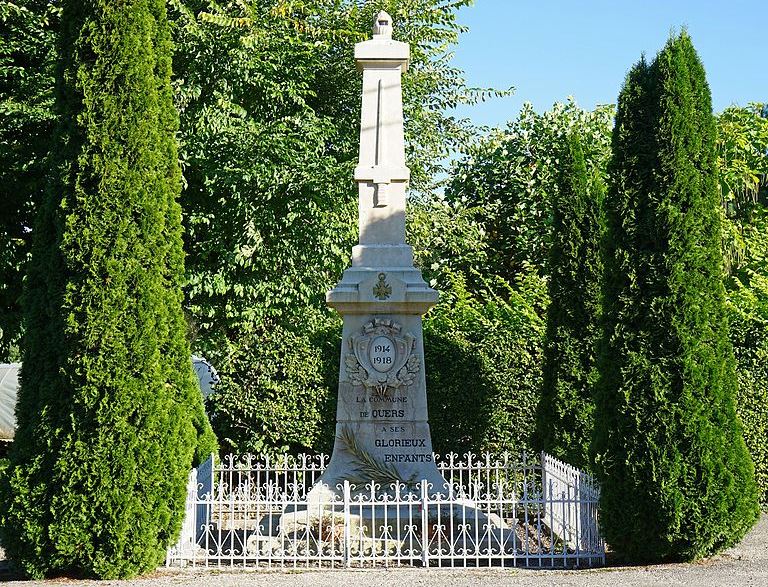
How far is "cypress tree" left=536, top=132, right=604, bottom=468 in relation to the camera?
11.5 m

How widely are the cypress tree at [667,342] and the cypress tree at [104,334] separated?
394cm

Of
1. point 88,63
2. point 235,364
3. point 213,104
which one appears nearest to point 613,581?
point 88,63

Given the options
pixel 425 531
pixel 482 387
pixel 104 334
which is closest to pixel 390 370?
pixel 425 531

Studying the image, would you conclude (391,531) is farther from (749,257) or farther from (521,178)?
(521,178)

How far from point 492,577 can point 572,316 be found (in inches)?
200

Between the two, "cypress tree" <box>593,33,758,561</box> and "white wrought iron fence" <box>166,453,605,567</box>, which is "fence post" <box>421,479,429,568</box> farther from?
"cypress tree" <box>593,33,758,561</box>

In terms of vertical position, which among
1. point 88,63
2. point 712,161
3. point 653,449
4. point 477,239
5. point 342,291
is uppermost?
point 477,239

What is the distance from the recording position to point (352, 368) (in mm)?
9594

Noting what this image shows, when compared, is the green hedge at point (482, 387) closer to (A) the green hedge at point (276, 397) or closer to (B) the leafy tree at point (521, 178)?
(A) the green hedge at point (276, 397)

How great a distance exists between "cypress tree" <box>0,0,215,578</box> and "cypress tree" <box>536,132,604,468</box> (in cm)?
534

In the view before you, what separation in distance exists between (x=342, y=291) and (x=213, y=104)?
21.8 feet

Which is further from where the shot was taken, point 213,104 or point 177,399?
point 213,104

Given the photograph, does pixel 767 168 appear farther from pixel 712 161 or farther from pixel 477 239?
pixel 712 161

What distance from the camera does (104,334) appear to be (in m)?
7.45
